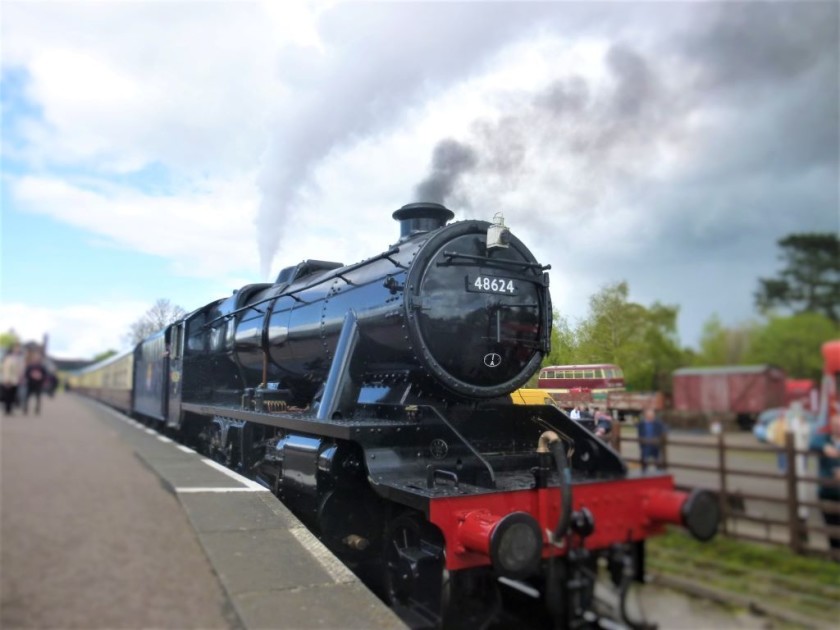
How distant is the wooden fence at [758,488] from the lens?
255 cm

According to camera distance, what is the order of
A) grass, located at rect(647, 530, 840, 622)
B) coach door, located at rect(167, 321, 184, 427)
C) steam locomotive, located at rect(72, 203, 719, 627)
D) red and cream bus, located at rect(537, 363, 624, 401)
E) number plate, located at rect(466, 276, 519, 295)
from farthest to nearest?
coach door, located at rect(167, 321, 184, 427), number plate, located at rect(466, 276, 519, 295), grass, located at rect(647, 530, 840, 622), red and cream bus, located at rect(537, 363, 624, 401), steam locomotive, located at rect(72, 203, 719, 627)

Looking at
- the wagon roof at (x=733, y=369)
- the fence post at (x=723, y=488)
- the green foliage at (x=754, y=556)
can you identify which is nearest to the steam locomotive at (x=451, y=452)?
the fence post at (x=723, y=488)

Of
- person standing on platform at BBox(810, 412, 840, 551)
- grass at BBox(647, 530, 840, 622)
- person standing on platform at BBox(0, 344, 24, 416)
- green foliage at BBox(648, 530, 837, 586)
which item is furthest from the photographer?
green foliage at BBox(648, 530, 837, 586)

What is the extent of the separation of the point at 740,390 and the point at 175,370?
29.9ft

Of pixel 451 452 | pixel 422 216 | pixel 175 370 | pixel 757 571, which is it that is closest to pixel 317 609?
pixel 451 452

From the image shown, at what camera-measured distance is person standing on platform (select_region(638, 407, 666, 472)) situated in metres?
2.91

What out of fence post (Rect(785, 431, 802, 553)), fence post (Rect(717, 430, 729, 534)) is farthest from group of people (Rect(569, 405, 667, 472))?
fence post (Rect(785, 431, 802, 553))

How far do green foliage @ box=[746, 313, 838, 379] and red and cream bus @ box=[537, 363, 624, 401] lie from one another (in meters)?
1.99

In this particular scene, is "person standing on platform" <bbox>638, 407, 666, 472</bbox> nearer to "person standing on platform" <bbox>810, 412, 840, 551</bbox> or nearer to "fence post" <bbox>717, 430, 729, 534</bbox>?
"fence post" <bbox>717, 430, 729, 534</bbox>

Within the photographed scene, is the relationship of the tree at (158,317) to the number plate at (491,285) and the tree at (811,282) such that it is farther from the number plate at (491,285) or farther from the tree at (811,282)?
the tree at (811,282)

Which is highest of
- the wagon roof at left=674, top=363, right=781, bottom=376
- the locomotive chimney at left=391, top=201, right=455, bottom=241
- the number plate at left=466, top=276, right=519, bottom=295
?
the locomotive chimney at left=391, top=201, right=455, bottom=241

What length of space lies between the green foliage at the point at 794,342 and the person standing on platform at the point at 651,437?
1133 mm

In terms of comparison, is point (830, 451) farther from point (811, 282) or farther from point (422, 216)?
point (422, 216)

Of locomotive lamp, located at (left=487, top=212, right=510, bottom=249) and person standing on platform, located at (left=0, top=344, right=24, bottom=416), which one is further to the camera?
locomotive lamp, located at (left=487, top=212, right=510, bottom=249)
